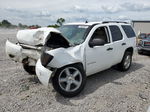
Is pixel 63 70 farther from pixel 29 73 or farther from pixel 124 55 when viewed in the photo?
pixel 124 55

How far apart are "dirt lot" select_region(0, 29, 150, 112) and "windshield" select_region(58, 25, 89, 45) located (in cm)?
134

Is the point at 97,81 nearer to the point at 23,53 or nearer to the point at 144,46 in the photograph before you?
the point at 23,53

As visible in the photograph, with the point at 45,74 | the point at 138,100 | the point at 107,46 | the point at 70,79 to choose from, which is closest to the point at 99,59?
the point at 107,46

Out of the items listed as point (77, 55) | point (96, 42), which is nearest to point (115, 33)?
point (96, 42)

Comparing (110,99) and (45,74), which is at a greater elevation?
(45,74)

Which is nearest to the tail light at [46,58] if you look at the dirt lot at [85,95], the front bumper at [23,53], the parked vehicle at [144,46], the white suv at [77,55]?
the white suv at [77,55]

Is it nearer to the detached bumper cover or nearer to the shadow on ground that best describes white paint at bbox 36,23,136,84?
the shadow on ground

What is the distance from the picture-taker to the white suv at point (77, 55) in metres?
3.27

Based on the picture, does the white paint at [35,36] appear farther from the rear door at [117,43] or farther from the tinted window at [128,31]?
the tinted window at [128,31]

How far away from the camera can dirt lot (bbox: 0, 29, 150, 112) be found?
3.24 metres

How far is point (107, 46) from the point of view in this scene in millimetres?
4531

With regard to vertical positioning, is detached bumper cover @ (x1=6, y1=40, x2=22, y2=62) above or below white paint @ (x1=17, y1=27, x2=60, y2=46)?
below

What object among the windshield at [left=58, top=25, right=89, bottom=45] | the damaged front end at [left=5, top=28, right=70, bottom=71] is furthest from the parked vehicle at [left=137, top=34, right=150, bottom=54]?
the damaged front end at [left=5, top=28, right=70, bottom=71]

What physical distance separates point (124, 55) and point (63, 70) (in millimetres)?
3025
